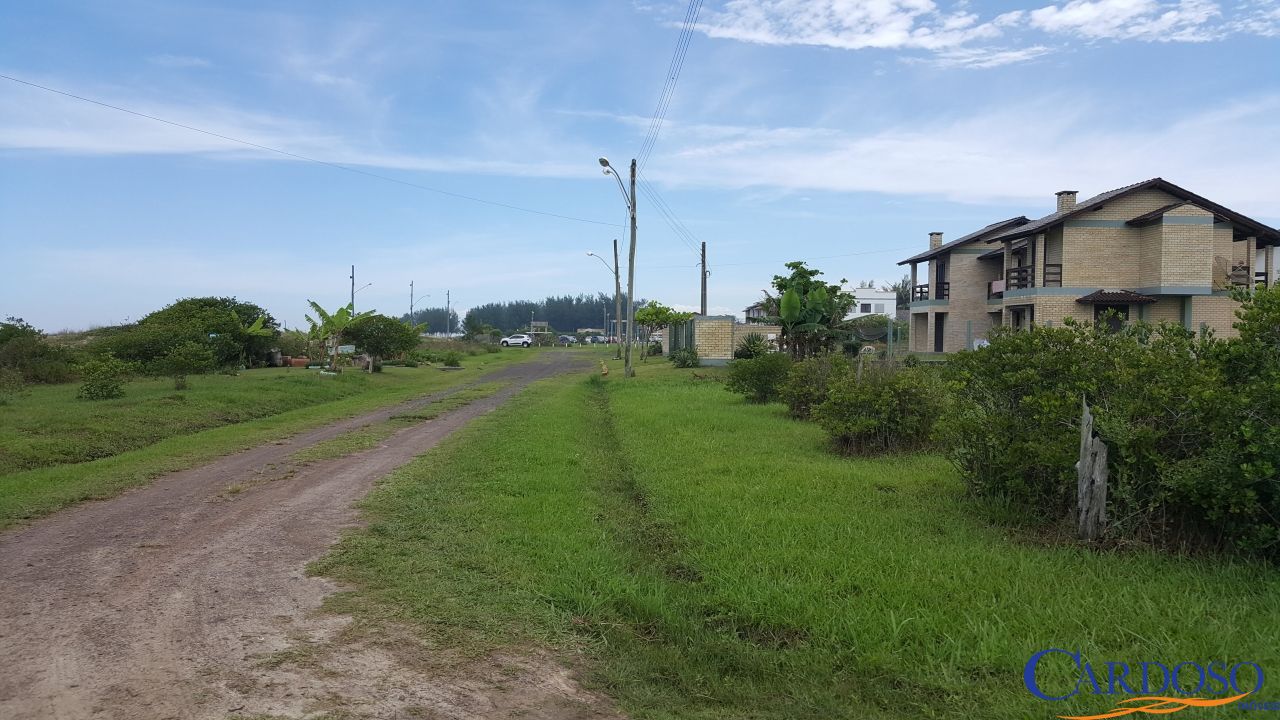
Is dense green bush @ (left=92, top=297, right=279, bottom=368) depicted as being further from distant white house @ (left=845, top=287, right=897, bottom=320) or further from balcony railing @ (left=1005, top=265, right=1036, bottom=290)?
distant white house @ (left=845, top=287, right=897, bottom=320)

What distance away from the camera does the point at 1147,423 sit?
6.07 m

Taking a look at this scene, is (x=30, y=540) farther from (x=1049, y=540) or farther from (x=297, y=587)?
(x=1049, y=540)

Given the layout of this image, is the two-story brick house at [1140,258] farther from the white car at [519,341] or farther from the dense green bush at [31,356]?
the white car at [519,341]

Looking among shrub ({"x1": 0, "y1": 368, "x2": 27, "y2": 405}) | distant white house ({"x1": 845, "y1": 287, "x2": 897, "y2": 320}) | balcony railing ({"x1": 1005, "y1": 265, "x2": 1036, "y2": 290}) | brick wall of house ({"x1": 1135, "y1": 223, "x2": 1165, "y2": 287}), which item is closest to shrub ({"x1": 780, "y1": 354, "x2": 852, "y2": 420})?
shrub ({"x1": 0, "y1": 368, "x2": 27, "y2": 405})

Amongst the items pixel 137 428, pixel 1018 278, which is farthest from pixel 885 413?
pixel 1018 278

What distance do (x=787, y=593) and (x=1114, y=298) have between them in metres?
28.5

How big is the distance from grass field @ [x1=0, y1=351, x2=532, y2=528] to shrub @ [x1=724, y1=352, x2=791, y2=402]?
8.73m

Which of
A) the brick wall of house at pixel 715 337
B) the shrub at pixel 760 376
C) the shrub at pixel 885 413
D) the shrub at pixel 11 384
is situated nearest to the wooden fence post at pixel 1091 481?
the shrub at pixel 885 413

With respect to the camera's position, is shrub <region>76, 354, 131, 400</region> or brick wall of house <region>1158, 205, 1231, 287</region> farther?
brick wall of house <region>1158, 205, 1231, 287</region>

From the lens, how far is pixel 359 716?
12.2ft

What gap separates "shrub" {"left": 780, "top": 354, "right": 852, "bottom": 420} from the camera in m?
14.5

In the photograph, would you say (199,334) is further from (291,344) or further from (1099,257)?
(1099,257)

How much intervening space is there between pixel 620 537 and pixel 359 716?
3.82 meters

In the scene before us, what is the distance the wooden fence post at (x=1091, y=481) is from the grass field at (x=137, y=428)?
892 cm
